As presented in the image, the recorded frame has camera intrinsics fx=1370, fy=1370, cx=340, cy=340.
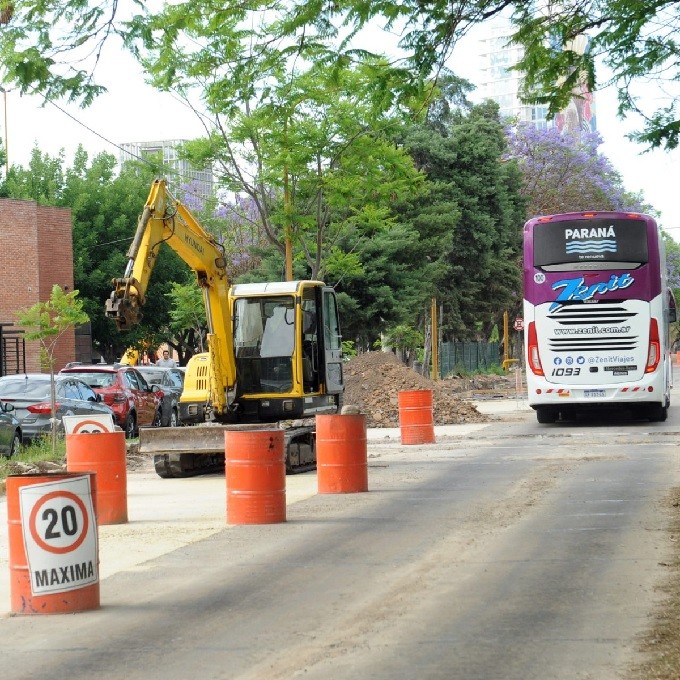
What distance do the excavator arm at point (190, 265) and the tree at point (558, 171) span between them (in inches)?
1942

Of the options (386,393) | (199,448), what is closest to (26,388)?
(199,448)

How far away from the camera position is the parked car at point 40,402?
25.7 meters

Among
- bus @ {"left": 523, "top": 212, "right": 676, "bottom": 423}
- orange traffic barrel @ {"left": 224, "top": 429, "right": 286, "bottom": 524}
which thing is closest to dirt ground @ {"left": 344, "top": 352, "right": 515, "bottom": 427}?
bus @ {"left": 523, "top": 212, "right": 676, "bottom": 423}

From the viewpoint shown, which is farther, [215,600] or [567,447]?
[567,447]

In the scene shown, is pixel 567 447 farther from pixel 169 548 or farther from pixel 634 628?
pixel 634 628

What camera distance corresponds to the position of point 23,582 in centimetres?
932

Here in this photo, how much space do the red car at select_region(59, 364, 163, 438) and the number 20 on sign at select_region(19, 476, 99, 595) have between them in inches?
787

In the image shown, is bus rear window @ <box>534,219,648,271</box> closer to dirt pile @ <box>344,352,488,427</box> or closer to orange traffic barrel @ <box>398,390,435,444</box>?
orange traffic barrel @ <box>398,390,435,444</box>

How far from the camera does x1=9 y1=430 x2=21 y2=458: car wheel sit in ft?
76.0

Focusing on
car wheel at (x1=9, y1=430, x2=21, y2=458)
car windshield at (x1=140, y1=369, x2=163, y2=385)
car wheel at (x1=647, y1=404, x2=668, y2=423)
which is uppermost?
car windshield at (x1=140, y1=369, x2=163, y2=385)

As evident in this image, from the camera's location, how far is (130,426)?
29.9 meters

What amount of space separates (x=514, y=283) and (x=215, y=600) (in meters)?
54.0

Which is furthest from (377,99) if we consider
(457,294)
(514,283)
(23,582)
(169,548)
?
(514,283)

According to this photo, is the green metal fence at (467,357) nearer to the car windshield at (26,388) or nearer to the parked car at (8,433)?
the car windshield at (26,388)
